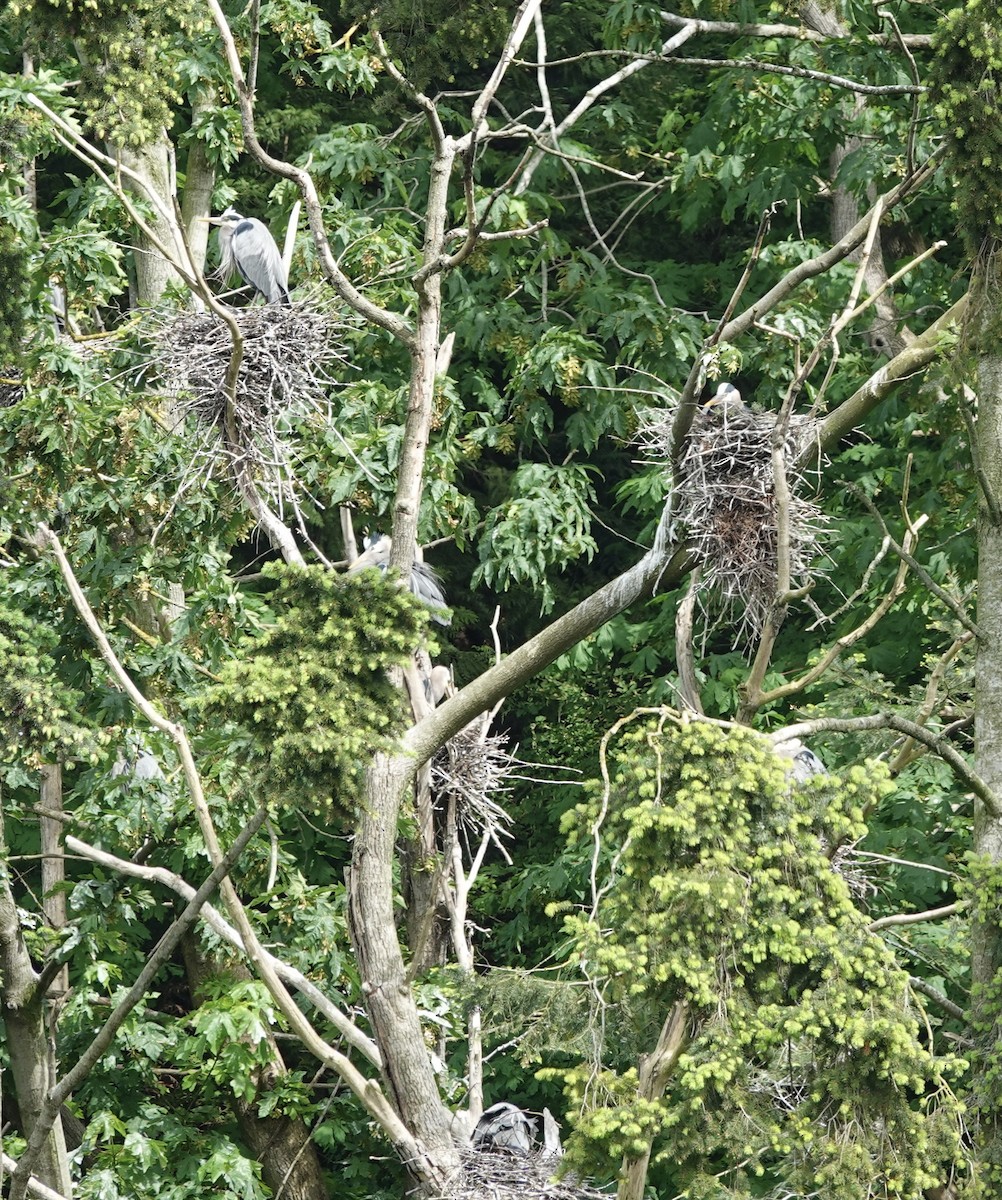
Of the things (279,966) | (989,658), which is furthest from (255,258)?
(989,658)

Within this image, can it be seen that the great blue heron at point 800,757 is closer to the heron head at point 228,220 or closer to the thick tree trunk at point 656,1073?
the thick tree trunk at point 656,1073

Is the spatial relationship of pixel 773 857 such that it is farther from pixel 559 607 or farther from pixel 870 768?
pixel 559 607

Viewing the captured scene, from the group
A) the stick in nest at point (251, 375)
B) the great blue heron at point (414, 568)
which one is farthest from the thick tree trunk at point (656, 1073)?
the stick in nest at point (251, 375)

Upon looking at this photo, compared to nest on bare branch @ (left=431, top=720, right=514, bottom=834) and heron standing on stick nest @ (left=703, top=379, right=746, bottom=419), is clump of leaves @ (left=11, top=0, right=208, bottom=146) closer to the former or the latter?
heron standing on stick nest @ (left=703, top=379, right=746, bottom=419)

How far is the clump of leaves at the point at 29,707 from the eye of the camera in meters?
5.39

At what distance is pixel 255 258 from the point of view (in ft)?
25.4

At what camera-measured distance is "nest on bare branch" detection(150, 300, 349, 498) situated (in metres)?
6.13

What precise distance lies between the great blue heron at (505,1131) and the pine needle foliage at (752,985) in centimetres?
127

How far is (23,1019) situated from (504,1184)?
6.09 feet

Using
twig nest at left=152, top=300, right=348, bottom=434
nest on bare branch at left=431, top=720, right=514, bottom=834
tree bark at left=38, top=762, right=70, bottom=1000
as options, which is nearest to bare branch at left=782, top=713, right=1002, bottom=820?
twig nest at left=152, top=300, right=348, bottom=434

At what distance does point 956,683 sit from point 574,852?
2.66 m

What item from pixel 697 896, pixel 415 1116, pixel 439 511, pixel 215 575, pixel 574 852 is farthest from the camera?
pixel 574 852

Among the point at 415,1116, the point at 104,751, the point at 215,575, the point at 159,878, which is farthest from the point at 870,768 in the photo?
the point at 215,575

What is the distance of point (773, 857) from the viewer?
4.57 meters
